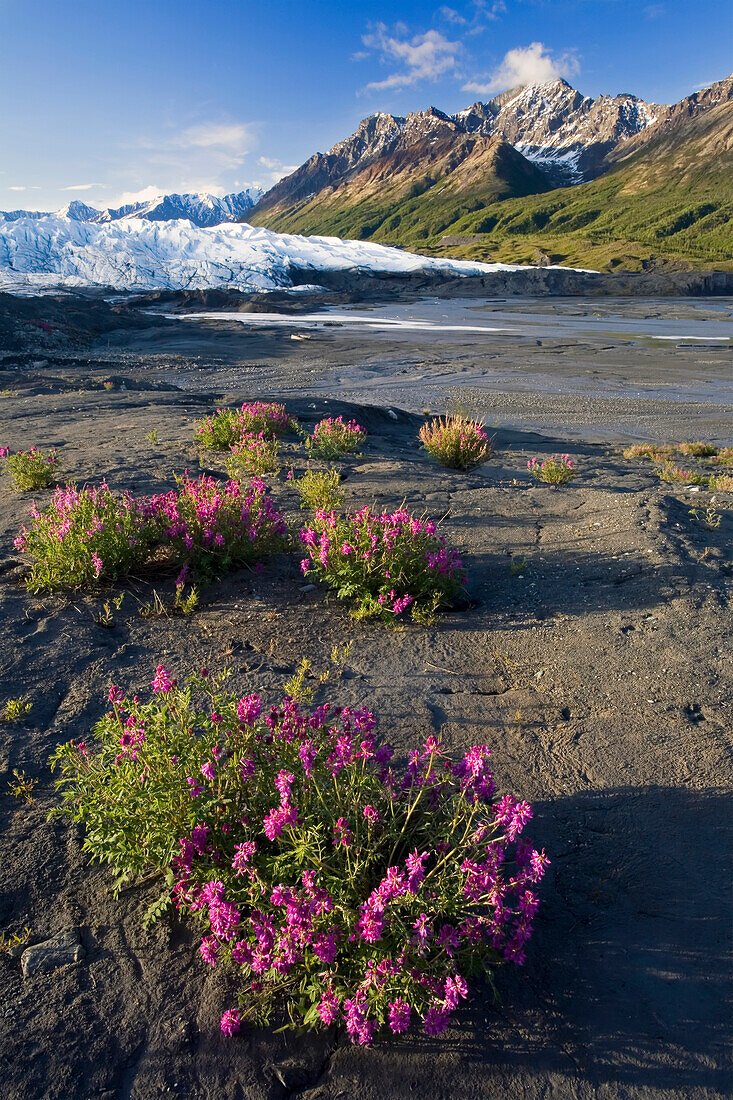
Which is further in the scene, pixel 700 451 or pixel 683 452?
pixel 683 452

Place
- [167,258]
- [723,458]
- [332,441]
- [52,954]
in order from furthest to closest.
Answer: [167,258] < [723,458] < [332,441] < [52,954]

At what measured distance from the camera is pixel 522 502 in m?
7.25

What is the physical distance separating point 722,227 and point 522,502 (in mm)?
121291

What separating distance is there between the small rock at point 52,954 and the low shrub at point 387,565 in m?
2.61

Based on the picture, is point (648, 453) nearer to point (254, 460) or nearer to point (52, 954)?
point (254, 460)

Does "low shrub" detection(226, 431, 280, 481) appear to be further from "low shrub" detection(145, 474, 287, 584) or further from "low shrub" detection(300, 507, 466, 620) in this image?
"low shrub" detection(300, 507, 466, 620)

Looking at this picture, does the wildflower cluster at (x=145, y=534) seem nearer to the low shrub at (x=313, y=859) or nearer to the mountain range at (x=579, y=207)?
the low shrub at (x=313, y=859)

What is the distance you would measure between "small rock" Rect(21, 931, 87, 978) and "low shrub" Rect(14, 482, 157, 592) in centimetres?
262

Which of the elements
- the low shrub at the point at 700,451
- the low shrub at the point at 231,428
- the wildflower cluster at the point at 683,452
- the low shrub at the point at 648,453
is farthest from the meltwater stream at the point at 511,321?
the low shrub at the point at 231,428

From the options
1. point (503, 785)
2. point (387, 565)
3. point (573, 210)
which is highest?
point (573, 210)

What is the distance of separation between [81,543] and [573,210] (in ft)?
519

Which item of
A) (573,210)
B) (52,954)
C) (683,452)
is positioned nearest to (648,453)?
(683,452)

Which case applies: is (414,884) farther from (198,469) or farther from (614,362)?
(614,362)

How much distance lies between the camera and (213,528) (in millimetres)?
5062
